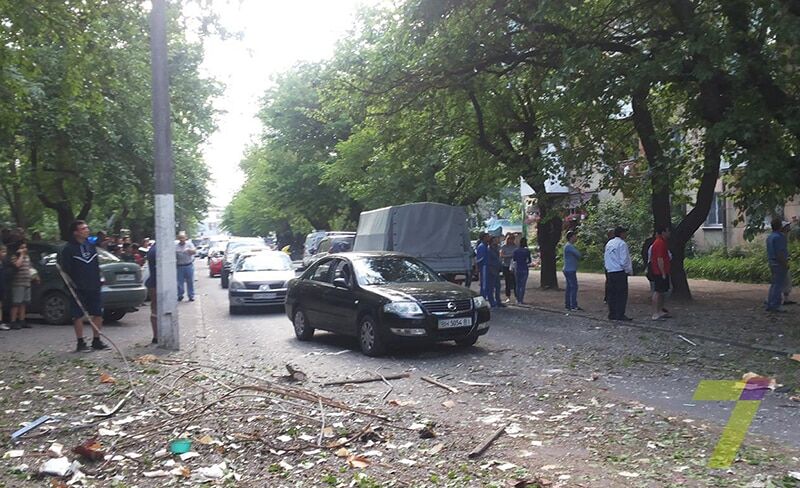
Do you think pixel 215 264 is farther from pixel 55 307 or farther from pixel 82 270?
pixel 82 270

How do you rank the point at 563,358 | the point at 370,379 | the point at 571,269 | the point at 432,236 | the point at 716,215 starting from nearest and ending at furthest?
the point at 370,379
the point at 563,358
the point at 571,269
the point at 432,236
the point at 716,215

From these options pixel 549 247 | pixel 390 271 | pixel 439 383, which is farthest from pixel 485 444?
pixel 549 247

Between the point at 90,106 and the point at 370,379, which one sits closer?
the point at 370,379

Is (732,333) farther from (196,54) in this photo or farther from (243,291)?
(196,54)

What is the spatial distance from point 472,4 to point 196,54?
14056 mm

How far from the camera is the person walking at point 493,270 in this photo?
17141mm

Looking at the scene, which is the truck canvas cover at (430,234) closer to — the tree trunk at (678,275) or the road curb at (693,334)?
the road curb at (693,334)

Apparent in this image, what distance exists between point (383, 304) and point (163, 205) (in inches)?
146

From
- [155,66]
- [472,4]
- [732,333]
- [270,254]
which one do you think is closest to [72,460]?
[155,66]

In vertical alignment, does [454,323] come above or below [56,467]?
above

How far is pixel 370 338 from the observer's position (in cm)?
1073

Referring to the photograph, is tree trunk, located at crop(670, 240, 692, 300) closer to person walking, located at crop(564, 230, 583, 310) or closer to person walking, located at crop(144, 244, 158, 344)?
person walking, located at crop(564, 230, 583, 310)

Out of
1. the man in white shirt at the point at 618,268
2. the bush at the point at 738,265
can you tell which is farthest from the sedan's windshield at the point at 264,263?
the bush at the point at 738,265

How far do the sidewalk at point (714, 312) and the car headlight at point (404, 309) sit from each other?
15.9 feet
